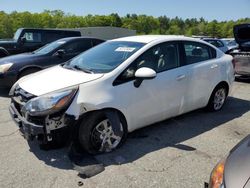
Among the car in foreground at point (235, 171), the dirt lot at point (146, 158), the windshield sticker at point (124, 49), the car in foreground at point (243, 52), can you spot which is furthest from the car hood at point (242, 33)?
the car in foreground at point (235, 171)

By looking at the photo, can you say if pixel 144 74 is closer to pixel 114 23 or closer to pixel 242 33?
pixel 242 33

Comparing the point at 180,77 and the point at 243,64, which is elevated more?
the point at 180,77

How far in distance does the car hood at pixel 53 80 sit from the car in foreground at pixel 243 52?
257 inches

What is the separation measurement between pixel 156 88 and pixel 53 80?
1463mm

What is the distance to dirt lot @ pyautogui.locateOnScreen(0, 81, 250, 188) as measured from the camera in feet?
11.2

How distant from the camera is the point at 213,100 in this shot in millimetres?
5820

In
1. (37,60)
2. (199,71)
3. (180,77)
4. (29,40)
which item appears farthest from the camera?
(29,40)

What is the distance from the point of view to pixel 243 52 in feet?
31.0

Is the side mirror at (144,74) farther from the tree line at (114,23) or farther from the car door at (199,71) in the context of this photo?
the tree line at (114,23)

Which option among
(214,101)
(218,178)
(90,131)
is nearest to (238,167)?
(218,178)

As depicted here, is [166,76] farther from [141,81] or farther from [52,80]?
[52,80]

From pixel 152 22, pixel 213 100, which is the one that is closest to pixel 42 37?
pixel 213 100

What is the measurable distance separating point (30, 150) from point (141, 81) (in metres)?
1.78

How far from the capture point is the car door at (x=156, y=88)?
4.20 meters
